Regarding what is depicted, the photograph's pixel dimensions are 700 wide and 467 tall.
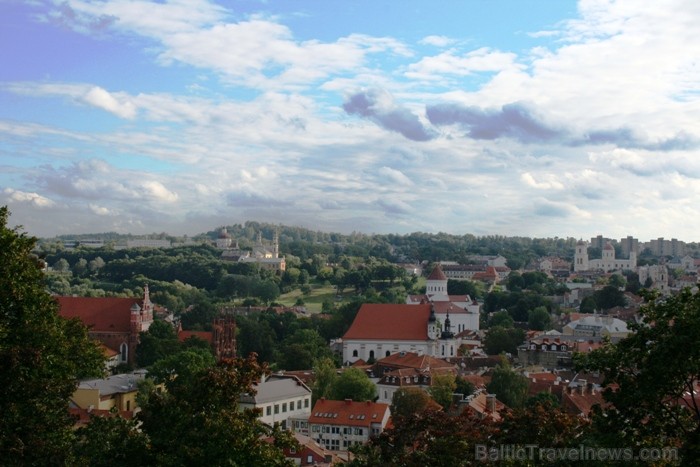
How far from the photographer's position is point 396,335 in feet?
219

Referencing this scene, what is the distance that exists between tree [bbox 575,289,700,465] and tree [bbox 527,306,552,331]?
75059mm

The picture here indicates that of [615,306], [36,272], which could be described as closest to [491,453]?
[36,272]

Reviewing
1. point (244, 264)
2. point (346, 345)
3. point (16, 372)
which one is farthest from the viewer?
point (244, 264)

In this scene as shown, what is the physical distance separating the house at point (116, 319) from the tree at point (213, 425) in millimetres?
47406

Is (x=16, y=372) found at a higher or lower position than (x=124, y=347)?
higher

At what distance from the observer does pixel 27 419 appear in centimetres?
1576

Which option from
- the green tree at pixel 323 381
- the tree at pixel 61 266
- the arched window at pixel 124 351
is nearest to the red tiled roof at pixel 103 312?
the arched window at pixel 124 351

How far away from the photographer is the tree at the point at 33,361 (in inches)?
607

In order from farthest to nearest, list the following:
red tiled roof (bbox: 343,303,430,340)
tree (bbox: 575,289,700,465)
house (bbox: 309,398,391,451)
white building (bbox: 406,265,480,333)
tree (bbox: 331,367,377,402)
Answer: white building (bbox: 406,265,480,333) < red tiled roof (bbox: 343,303,430,340) < tree (bbox: 331,367,377,402) < house (bbox: 309,398,391,451) < tree (bbox: 575,289,700,465)

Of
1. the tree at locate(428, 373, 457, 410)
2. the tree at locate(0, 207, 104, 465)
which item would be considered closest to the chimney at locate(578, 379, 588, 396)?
the tree at locate(428, 373, 457, 410)

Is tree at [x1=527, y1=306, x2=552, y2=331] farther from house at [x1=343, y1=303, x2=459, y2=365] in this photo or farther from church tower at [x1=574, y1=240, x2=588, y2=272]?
church tower at [x1=574, y1=240, x2=588, y2=272]

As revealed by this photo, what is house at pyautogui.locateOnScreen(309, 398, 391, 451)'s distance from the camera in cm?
4094

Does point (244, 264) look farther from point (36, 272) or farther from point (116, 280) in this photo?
point (36, 272)

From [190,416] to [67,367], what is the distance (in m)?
3.98
